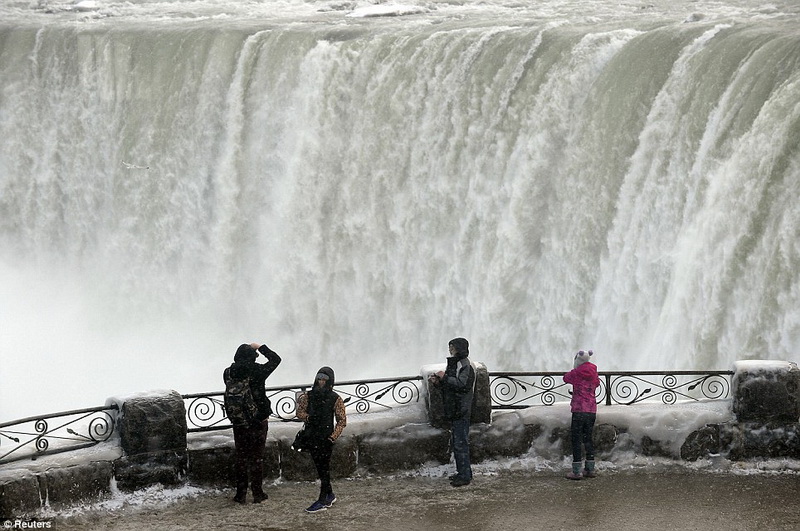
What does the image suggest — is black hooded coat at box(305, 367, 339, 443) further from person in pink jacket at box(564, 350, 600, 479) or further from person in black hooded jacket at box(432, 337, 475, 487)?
person in pink jacket at box(564, 350, 600, 479)

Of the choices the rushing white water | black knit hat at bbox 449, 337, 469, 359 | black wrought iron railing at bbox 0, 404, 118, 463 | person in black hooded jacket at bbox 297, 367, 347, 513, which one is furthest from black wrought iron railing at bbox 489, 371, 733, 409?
black wrought iron railing at bbox 0, 404, 118, 463

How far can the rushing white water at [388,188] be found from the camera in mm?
14531

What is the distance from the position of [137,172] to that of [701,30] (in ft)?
36.9

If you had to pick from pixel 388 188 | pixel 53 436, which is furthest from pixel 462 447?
pixel 388 188

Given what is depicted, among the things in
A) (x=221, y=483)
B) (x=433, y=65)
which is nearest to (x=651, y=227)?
(x=433, y=65)

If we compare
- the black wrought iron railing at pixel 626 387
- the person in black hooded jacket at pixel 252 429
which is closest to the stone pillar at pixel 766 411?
the black wrought iron railing at pixel 626 387

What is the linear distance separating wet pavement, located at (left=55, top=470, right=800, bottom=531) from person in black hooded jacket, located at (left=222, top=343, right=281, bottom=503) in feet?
0.51

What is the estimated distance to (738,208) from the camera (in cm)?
1382

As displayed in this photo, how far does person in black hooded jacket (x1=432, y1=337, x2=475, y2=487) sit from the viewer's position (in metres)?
9.05

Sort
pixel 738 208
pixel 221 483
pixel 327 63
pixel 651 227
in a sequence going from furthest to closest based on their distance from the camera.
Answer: pixel 327 63 < pixel 651 227 < pixel 738 208 < pixel 221 483

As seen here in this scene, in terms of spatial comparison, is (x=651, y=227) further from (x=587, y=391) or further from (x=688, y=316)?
(x=587, y=391)

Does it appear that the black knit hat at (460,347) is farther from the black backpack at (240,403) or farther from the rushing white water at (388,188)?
the rushing white water at (388,188)

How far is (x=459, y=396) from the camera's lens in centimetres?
912

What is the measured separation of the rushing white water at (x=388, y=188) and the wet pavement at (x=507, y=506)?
456 cm
